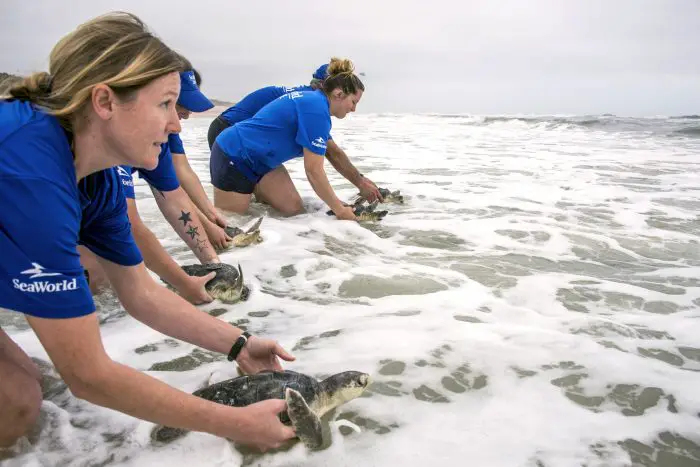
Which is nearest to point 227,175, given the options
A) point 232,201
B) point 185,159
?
point 232,201

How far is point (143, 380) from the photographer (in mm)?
1420

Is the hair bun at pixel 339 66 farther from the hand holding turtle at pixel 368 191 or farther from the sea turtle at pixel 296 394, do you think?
the sea turtle at pixel 296 394

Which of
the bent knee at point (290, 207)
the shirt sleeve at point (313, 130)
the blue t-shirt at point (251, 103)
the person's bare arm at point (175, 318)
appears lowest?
the bent knee at point (290, 207)

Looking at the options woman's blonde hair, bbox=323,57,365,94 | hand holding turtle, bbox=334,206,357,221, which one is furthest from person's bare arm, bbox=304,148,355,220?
woman's blonde hair, bbox=323,57,365,94

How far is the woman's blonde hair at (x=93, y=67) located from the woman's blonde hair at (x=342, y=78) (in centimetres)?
362

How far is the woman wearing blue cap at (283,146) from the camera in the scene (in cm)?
487

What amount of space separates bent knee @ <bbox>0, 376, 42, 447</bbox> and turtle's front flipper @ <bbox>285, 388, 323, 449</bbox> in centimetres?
96

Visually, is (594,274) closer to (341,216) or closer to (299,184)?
(341,216)

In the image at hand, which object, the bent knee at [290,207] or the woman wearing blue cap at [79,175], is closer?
the woman wearing blue cap at [79,175]

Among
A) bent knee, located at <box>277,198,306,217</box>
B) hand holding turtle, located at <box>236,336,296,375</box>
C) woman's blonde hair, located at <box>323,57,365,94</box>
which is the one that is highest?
woman's blonde hair, located at <box>323,57,365,94</box>

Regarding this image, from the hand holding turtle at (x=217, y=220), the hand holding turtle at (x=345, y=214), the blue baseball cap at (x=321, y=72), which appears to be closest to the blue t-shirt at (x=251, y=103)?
the blue baseball cap at (x=321, y=72)

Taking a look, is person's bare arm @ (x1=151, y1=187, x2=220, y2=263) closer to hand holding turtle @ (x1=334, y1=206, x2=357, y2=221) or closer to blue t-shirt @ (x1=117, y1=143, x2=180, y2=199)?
blue t-shirt @ (x1=117, y1=143, x2=180, y2=199)

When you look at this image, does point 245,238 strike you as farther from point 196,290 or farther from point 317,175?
point 196,290

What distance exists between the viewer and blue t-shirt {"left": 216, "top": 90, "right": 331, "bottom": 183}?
497cm
